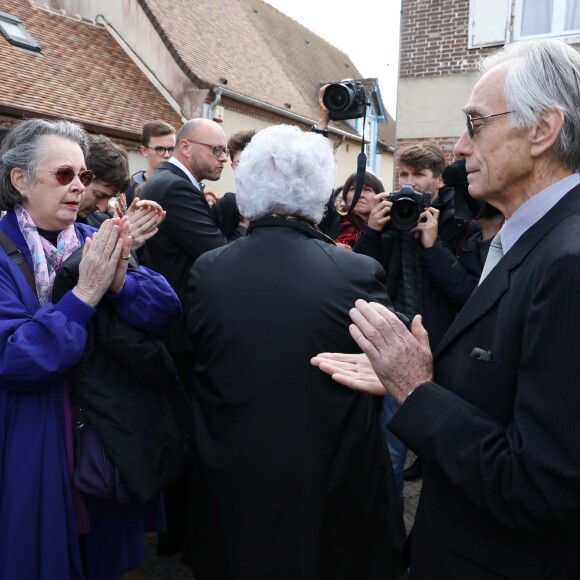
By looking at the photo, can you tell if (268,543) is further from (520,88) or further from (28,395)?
(520,88)

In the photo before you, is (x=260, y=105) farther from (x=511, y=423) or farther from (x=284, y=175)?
(x=511, y=423)

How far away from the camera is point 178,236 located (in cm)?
302

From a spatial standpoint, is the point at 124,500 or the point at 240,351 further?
the point at 124,500

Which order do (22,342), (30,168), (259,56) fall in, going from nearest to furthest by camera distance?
(22,342) → (30,168) → (259,56)

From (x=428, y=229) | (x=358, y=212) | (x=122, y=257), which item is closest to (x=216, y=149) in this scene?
(x=358, y=212)

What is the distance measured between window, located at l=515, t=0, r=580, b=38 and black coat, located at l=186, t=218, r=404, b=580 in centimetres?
836

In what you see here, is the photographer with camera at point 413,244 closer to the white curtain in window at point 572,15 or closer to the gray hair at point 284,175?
the gray hair at point 284,175

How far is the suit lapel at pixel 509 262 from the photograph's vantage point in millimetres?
1309

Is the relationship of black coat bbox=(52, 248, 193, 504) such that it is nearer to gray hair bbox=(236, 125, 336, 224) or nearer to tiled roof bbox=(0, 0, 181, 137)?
gray hair bbox=(236, 125, 336, 224)

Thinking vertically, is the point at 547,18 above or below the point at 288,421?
above

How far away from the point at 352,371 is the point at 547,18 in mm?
8982

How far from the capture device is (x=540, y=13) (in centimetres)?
872

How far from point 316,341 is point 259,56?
1954 centimetres

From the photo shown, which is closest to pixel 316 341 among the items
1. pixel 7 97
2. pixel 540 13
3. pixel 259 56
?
pixel 540 13
